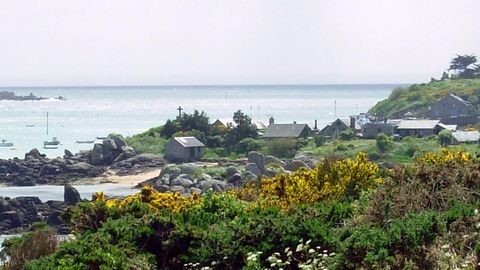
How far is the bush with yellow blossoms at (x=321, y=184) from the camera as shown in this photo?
1847 cm

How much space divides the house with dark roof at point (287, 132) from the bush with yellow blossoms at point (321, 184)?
45504 millimetres

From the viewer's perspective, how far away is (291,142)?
6347 cm

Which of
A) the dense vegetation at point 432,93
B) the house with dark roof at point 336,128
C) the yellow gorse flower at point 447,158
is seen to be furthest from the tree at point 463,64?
the yellow gorse flower at point 447,158

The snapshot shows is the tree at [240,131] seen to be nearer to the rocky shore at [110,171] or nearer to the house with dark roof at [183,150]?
the house with dark roof at [183,150]

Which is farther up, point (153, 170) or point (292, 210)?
point (292, 210)

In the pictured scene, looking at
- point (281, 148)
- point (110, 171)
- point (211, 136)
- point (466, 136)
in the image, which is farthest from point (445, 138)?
point (110, 171)

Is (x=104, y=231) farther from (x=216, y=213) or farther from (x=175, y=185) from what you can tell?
(x=175, y=185)

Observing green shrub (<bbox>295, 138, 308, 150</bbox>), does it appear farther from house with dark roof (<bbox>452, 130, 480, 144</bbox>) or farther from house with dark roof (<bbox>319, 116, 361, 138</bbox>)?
house with dark roof (<bbox>452, 130, 480, 144</bbox>)

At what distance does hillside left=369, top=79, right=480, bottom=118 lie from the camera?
92.1m

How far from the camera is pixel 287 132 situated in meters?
67.9

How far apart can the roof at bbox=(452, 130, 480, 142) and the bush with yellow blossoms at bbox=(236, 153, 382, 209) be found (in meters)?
42.2

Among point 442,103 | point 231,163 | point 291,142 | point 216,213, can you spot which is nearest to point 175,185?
point 231,163

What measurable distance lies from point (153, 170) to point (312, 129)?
55.7ft

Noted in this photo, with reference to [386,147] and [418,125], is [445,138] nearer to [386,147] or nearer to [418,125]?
[386,147]
